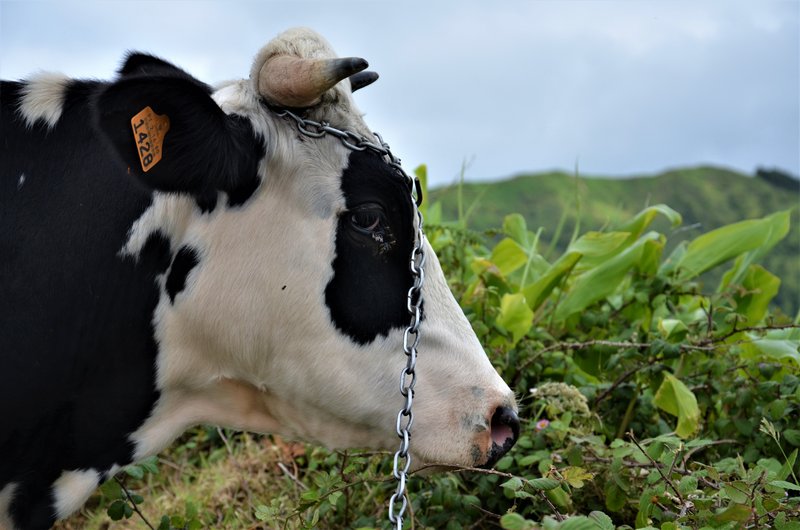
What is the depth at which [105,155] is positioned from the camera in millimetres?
2779

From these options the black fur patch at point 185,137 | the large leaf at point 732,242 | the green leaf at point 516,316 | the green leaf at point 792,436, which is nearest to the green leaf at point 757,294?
the large leaf at point 732,242

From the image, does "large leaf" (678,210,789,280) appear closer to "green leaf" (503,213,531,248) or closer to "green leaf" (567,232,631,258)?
"green leaf" (567,232,631,258)

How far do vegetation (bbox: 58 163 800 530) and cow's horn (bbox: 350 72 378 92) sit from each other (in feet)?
3.00

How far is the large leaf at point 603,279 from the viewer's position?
488cm

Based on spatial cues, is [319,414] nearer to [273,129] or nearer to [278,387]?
[278,387]

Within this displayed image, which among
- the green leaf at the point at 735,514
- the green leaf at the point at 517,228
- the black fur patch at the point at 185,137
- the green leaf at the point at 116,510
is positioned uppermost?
the black fur patch at the point at 185,137

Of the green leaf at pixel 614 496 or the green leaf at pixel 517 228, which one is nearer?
the green leaf at pixel 614 496

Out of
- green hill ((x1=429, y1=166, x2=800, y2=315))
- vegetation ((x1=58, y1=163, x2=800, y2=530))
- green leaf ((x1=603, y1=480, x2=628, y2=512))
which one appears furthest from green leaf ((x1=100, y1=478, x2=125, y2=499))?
green hill ((x1=429, y1=166, x2=800, y2=315))

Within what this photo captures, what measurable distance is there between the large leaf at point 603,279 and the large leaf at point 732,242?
371 millimetres

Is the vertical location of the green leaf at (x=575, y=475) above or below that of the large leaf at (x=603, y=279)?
below

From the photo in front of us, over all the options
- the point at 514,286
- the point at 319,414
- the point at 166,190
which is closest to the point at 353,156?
the point at 166,190

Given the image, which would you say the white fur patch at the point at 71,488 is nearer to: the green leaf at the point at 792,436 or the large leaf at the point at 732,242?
the green leaf at the point at 792,436

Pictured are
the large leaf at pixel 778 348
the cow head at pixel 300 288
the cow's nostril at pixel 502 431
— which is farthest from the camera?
the large leaf at pixel 778 348

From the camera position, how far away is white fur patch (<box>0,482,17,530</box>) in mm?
2744
